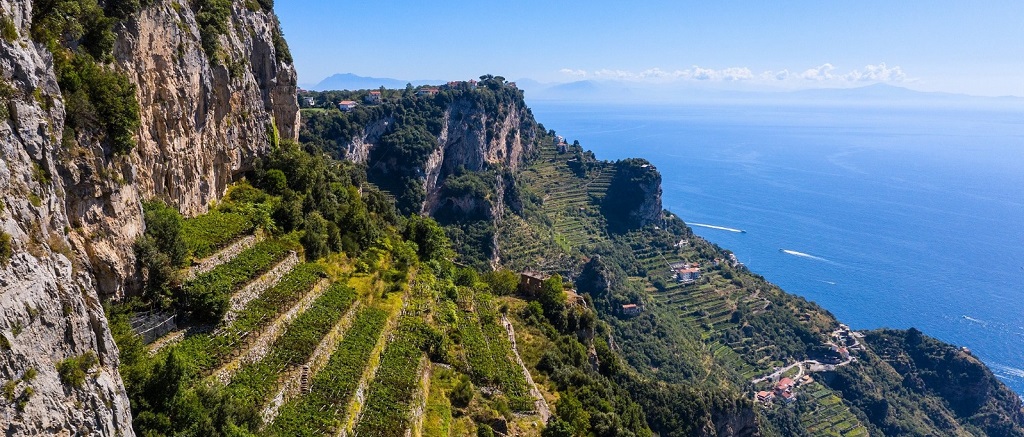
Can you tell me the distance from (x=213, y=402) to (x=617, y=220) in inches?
3953

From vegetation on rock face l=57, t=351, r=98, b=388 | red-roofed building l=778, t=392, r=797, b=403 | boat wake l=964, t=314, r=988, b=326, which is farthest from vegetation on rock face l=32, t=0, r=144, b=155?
boat wake l=964, t=314, r=988, b=326

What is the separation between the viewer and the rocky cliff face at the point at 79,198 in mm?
9453

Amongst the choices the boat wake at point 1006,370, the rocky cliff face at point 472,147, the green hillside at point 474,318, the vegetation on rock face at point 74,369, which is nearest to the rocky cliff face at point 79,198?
the vegetation on rock face at point 74,369

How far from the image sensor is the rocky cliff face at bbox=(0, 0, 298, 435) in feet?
31.0

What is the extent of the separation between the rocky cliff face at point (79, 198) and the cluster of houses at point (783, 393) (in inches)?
2692

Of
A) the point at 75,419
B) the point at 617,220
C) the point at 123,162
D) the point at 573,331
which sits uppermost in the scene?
the point at 123,162

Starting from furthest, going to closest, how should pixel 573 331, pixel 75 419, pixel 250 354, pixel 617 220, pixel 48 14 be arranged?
pixel 617 220
pixel 573 331
pixel 250 354
pixel 48 14
pixel 75 419

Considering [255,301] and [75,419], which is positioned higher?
[75,419]

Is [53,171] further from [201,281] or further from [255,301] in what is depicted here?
[255,301]

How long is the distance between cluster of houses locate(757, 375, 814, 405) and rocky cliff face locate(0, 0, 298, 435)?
68.4m

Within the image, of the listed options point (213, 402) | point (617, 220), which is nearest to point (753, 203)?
point (617, 220)

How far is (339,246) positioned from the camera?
94.0ft

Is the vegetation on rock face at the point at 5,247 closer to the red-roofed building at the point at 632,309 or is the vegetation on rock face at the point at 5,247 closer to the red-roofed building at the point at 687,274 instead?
the red-roofed building at the point at 632,309

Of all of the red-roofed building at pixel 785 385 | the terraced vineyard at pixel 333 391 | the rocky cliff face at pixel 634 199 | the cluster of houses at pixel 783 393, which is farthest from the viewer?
the rocky cliff face at pixel 634 199
